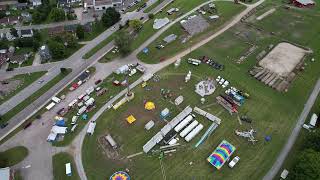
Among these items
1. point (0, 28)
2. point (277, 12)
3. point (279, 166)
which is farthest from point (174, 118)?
point (0, 28)

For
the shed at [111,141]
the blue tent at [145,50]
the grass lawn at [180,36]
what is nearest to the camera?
the shed at [111,141]

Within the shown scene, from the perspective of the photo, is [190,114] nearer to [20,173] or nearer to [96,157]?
[96,157]

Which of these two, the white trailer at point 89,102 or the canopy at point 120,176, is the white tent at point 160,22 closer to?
the white trailer at point 89,102

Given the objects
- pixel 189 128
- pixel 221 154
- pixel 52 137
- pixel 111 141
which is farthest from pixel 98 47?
pixel 221 154

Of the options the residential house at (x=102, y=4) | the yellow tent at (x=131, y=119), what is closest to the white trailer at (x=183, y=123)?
the yellow tent at (x=131, y=119)

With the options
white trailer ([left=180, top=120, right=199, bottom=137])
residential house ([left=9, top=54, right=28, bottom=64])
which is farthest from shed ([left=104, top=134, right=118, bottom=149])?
residential house ([left=9, top=54, right=28, bottom=64])

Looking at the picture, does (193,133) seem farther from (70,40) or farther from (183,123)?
(70,40)

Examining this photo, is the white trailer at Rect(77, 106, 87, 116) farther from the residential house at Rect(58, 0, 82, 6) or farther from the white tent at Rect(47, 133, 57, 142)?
the residential house at Rect(58, 0, 82, 6)
